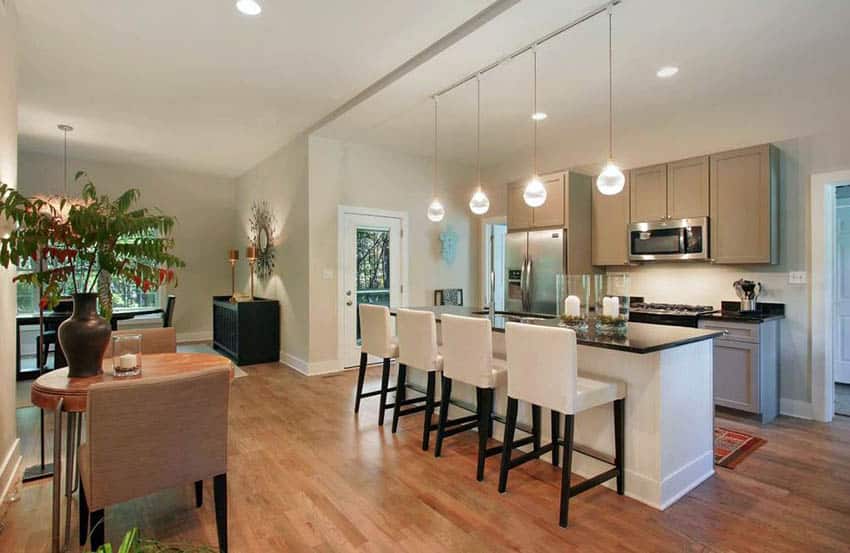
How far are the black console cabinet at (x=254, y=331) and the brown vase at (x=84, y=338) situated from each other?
3804 millimetres

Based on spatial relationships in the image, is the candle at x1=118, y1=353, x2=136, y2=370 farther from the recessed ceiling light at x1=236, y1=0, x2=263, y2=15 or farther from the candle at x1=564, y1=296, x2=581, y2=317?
the candle at x1=564, y1=296, x2=581, y2=317

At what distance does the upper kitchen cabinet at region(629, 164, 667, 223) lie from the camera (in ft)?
14.7

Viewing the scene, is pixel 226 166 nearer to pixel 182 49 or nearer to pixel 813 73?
pixel 182 49

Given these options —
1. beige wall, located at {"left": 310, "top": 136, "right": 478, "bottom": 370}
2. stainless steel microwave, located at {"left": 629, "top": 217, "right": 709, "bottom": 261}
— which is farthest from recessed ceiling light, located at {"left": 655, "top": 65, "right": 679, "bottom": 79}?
beige wall, located at {"left": 310, "top": 136, "right": 478, "bottom": 370}

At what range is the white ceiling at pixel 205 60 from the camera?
286cm

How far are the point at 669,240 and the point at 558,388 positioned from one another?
2968mm

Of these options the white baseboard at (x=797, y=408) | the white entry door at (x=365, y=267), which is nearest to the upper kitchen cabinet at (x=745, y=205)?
the white baseboard at (x=797, y=408)

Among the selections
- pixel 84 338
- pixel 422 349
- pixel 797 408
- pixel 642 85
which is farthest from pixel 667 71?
pixel 84 338

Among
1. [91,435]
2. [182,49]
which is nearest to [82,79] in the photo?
[182,49]

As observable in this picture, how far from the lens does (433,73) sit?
357cm

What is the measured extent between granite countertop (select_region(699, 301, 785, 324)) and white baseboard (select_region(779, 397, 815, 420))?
74 centimetres

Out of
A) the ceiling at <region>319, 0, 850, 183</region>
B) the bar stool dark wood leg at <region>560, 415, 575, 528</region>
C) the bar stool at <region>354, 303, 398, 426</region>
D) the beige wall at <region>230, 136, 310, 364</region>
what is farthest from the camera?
the beige wall at <region>230, 136, 310, 364</region>

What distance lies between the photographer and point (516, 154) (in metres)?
6.02

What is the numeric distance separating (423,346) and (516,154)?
12.4 ft
